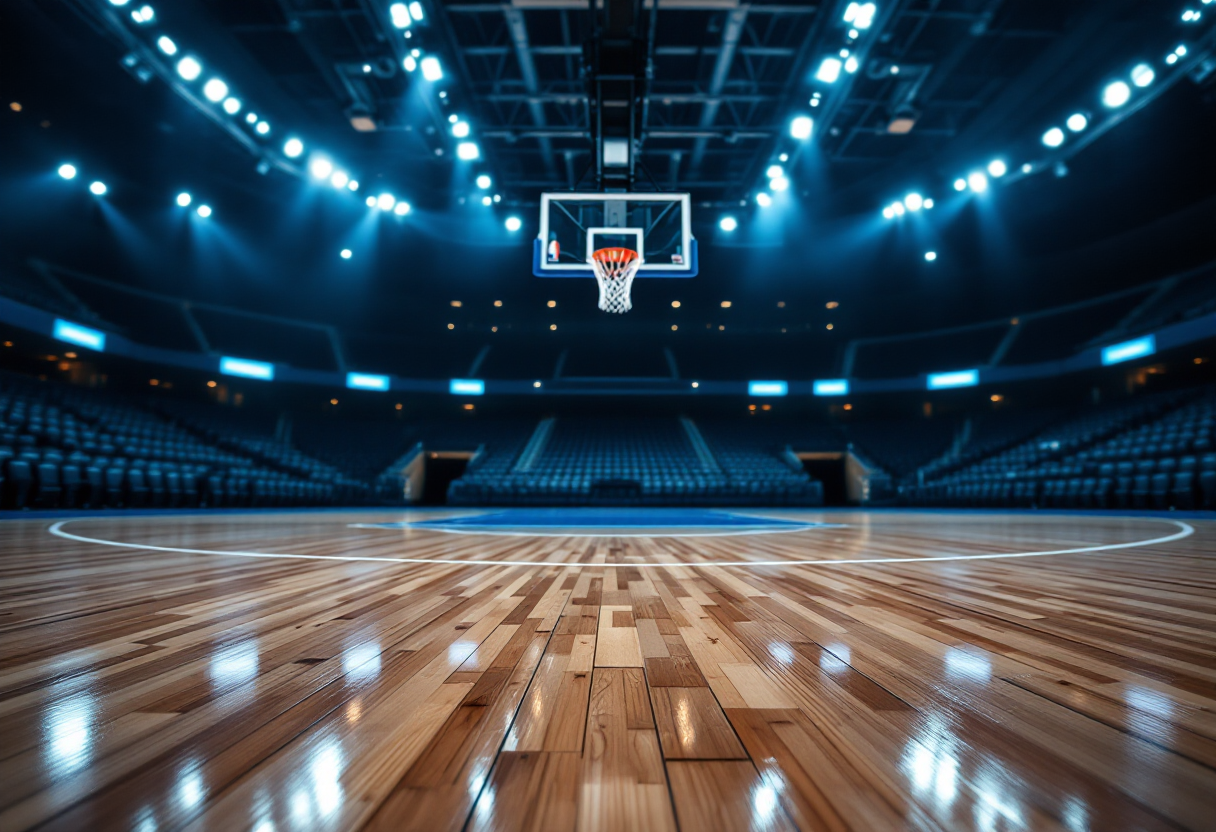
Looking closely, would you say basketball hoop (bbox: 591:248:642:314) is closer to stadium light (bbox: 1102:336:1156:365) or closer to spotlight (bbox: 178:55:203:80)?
spotlight (bbox: 178:55:203:80)

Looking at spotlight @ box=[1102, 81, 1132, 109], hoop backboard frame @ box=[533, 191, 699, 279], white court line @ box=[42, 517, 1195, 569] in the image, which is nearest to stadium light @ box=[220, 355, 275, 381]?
hoop backboard frame @ box=[533, 191, 699, 279]

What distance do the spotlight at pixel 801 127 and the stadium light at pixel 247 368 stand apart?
43.7 ft

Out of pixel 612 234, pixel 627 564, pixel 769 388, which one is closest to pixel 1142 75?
pixel 612 234

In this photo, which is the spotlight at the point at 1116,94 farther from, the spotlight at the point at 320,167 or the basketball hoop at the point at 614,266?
the spotlight at the point at 320,167

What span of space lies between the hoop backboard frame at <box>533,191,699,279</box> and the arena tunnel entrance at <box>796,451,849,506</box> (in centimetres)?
1115

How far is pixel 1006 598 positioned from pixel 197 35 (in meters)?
9.84

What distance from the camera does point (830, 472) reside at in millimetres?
17562

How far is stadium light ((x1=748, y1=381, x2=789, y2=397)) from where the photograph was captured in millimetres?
16422

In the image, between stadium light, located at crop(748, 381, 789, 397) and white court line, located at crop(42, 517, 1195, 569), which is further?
stadium light, located at crop(748, 381, 789, 397)

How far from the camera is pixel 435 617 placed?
1.50 m

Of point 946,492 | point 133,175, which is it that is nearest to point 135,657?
point 133,175

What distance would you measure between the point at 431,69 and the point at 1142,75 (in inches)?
368

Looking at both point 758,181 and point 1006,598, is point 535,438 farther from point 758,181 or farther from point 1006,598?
point 1006,598

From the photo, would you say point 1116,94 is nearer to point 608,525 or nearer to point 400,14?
point 608,525
